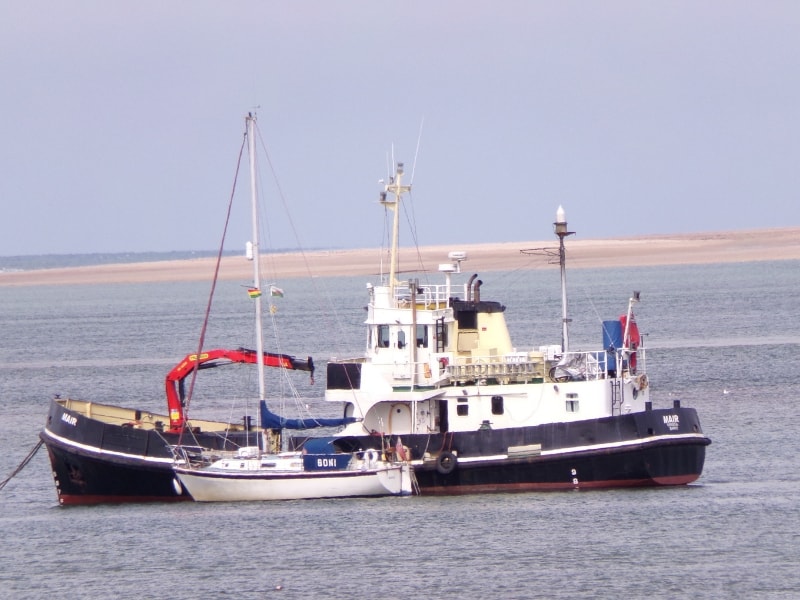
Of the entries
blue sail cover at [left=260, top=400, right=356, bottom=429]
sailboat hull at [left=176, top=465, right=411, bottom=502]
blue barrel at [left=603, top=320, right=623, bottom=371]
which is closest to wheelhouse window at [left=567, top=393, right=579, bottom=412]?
blue barrel at [left=603, top=320, right=623, bottom=371]

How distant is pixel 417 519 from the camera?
26359mm

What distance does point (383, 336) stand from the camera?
29.2 meters

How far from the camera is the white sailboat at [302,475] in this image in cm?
2797

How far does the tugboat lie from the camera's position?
27844 millimetres

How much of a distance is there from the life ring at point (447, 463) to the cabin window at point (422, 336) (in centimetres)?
233

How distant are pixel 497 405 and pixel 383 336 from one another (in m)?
2.56

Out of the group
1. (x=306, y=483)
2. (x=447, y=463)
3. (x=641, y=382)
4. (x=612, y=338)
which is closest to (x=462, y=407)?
(x=447, y=463)

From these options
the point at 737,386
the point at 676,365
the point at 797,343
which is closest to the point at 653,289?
the point at 797,343

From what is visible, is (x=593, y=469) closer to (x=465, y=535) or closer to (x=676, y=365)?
(x=465, y=535)

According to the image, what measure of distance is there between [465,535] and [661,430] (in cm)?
470

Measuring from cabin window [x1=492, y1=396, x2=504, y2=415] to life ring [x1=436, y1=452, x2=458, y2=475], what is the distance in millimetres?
1337

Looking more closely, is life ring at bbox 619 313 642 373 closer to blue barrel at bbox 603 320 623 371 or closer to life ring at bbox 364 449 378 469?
blue barrel at bbox 603 320 623 371

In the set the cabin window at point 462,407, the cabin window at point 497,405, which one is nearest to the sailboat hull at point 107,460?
the cabin window at point 462,407

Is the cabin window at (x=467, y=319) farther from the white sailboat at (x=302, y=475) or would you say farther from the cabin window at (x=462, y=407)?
the white sailboat at (x=302, y=475)
